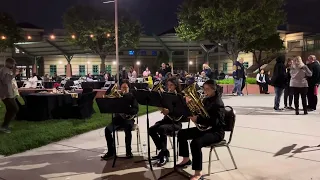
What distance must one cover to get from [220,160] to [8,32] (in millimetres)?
34864

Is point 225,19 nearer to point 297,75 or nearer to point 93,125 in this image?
point 297,75

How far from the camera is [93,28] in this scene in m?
32.0

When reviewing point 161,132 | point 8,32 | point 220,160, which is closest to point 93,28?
point 8,32

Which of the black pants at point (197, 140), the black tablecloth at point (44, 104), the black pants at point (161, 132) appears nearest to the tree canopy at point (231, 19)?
the black tablecloth at point (44, 104)

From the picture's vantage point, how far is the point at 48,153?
20.9 feet

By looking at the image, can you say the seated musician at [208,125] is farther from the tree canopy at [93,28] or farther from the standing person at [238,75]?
the tree canopy at [93,28]

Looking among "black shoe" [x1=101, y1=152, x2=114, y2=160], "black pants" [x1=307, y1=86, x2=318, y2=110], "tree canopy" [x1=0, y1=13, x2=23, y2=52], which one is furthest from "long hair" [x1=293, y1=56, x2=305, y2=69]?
"tree canopy" [x1=0, y1=13, x2=23, y2=52]

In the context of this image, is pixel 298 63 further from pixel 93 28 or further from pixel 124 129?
pixel 93 28

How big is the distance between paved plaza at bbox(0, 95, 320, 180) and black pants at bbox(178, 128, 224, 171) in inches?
14.8

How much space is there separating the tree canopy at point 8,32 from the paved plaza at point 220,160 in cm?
3084

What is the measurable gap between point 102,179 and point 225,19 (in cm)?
1682

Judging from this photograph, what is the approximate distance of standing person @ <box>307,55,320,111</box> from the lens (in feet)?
33.5

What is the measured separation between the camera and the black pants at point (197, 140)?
14.9ft

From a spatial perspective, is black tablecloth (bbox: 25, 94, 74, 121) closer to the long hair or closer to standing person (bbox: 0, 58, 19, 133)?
standing person (bbox: 0, 58, 19, 133)
